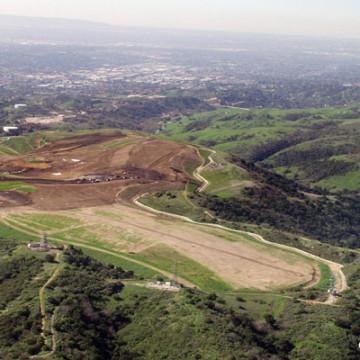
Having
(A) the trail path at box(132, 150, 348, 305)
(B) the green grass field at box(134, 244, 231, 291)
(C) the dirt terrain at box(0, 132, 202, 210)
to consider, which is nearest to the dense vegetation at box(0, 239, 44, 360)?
(B) the green grass field at box(134, 244, 231, 291)

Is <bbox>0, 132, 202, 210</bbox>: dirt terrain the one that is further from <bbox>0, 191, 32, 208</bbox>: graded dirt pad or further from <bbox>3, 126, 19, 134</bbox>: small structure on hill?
<bbox>3, 126, 19, 134</bbox>: small structure on hill

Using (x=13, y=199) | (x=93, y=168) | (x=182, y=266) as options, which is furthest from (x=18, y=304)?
(x=93, y=168)

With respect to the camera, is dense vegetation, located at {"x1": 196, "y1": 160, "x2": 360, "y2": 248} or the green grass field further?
dense vegetation, located at {"x1": 196, "y1": 160, "x2": 360, "y2": 248}

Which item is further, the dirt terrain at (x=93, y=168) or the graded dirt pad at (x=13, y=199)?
the dirt terrain at (x=93, y=168)

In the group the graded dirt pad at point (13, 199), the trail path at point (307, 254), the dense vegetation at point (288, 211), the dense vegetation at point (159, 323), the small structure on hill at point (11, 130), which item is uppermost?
the dense vegetation at point (159, 323)

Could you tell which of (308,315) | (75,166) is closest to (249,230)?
(308,315)

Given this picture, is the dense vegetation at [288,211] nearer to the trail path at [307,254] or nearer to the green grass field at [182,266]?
the trail path at [307,254]

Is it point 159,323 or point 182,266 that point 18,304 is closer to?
point 159,323

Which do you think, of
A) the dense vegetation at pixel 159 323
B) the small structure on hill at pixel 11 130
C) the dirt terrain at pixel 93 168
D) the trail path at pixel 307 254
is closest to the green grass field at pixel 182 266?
the dense vegetation at pixel 159 323
